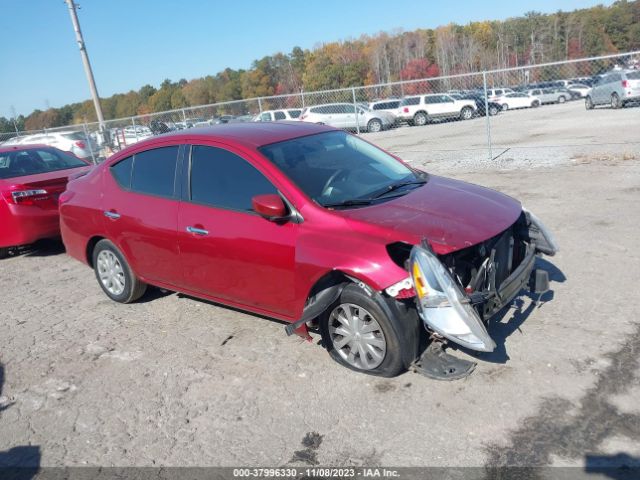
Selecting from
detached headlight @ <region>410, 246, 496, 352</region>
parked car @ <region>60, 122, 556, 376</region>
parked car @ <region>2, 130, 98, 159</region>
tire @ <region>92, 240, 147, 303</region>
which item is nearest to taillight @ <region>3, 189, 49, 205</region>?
tire @ <region>92, 240, 147, 303</region>

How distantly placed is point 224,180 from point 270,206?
74 centimetres

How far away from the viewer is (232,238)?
4113mm

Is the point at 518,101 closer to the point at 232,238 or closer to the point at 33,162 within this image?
the point at 33,162

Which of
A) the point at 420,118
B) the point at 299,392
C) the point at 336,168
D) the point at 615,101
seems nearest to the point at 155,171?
the point at 336,168

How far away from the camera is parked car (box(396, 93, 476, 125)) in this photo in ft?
95.3

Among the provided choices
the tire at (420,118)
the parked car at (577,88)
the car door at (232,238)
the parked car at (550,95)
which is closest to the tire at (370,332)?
the car door at (232,238)

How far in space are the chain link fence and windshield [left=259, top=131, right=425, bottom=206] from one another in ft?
23.3

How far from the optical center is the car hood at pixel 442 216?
11.4ft

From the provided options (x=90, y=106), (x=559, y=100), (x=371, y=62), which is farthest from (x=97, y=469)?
(x=90, y=106)

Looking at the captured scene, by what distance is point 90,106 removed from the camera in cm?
9569

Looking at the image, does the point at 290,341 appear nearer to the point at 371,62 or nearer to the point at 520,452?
the point at 520,452

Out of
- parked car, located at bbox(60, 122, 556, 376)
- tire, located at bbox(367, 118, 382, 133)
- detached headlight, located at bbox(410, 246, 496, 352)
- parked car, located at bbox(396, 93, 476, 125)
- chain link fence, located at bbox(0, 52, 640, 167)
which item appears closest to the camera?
detached headlight, located at bbox(410, 246, 496, 352)

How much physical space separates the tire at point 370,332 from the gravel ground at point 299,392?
14cm

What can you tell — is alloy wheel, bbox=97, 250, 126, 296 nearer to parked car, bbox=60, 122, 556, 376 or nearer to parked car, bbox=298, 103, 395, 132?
parked car, bbox=60, 122, 556, 376
